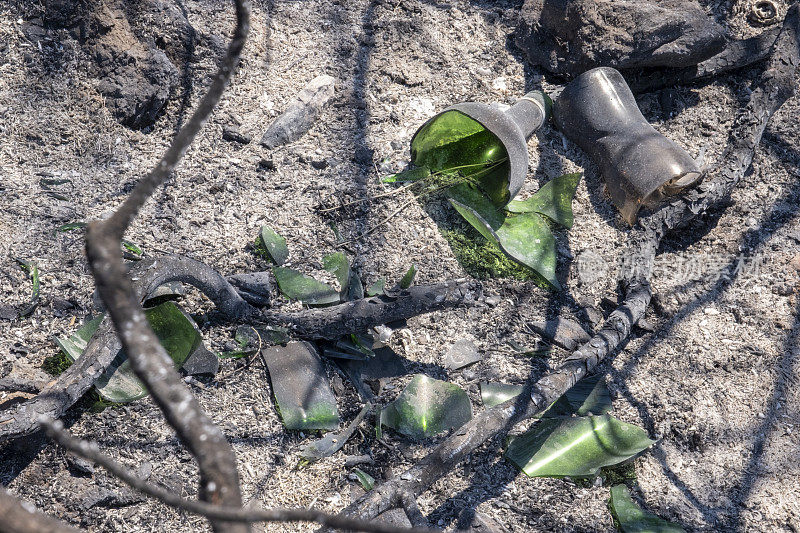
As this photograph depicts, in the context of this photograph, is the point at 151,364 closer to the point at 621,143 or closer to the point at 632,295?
the point at 632,295

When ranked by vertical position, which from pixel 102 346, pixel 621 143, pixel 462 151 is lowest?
pixel 102 346

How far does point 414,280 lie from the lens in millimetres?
1714

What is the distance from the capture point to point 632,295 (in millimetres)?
1756

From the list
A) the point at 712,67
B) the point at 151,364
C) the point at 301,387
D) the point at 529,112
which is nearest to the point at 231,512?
the point at 151,364

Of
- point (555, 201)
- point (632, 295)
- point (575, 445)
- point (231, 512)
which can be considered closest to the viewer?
point (231, 512)

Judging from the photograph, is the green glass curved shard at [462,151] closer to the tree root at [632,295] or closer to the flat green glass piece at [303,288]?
the tree root at [632,295]

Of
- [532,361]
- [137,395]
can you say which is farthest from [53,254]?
[532,361]

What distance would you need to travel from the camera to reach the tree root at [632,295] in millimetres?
1229

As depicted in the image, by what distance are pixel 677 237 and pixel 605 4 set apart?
91 centimetres

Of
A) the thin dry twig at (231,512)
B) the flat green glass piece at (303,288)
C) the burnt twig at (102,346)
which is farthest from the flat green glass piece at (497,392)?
the thin dry twig at (231,512)

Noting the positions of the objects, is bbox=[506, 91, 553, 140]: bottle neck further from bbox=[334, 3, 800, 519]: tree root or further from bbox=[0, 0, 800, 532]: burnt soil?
bbox=[334, 3, 800, 519]: tree root

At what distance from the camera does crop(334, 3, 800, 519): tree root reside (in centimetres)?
123

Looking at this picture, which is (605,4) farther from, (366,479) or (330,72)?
(366,479)

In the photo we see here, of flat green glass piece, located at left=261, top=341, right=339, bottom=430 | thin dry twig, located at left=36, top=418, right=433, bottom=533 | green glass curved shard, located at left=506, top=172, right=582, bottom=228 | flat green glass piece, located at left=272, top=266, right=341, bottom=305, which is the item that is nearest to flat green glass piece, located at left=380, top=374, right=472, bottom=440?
Answer: flat green glass piece, located at left=261, top=341, right=339, bottom=430
